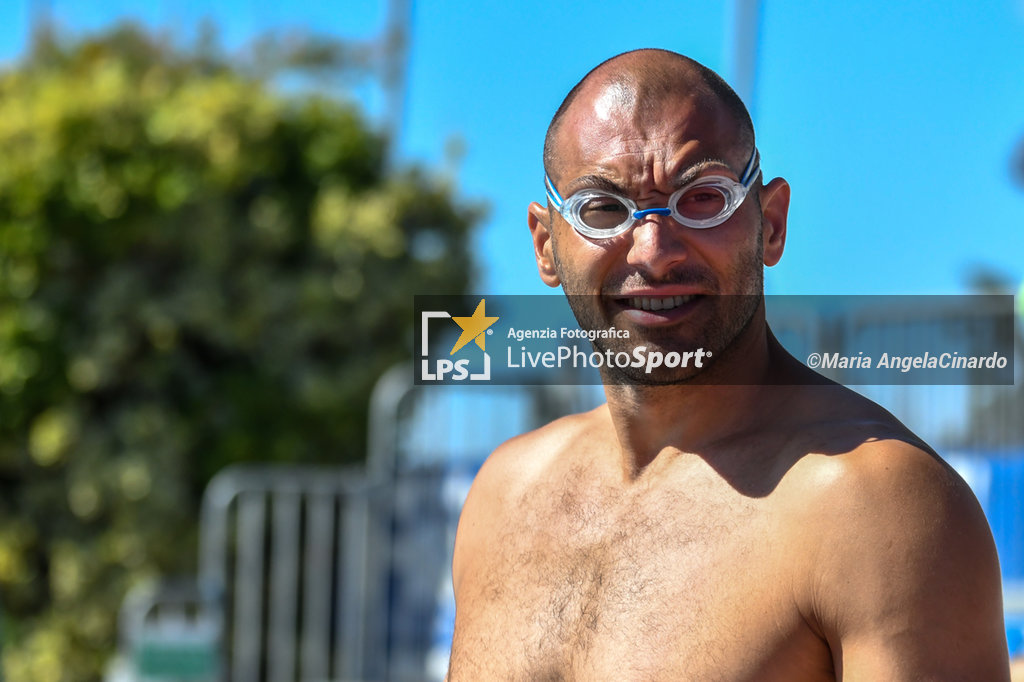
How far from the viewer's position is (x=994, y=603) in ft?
4.71

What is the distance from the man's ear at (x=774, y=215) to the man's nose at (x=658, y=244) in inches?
7.4

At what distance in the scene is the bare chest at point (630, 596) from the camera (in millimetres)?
1595

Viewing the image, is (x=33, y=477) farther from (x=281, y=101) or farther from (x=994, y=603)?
(x=994, y=603)

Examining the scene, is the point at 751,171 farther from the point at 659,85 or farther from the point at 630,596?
the point at 630,596

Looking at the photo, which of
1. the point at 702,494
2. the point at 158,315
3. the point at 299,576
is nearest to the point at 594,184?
the point at 702,494

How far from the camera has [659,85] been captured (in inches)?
70.6

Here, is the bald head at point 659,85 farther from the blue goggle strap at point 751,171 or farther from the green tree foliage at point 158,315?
the green tree foliage at point 158,315

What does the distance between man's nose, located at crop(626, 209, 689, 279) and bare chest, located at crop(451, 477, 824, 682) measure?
38 centimetres

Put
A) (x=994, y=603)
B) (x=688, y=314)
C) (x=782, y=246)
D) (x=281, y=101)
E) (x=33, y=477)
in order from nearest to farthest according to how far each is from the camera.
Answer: (x=994, y=603) < (x=688, y=314) < (x=782, y=246) < (x=33, y=477) < (x=281, y=101)

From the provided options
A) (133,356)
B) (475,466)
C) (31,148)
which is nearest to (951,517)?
(475,466)

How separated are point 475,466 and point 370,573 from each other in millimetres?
1005
